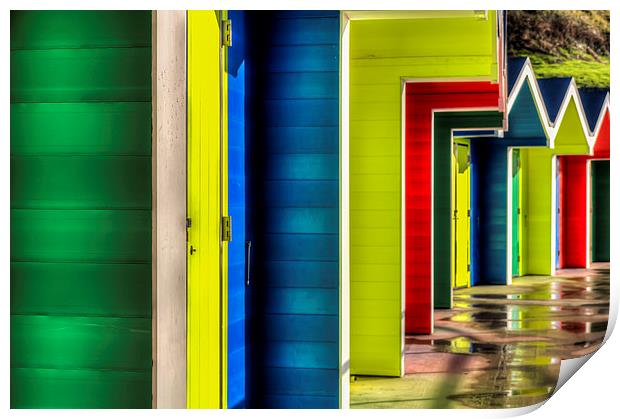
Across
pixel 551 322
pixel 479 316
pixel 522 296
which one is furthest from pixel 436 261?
pixel 522 296

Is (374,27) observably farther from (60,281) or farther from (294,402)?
(60,281)

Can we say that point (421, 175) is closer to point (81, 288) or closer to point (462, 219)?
point (462, 219)

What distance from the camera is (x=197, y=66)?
4859mm

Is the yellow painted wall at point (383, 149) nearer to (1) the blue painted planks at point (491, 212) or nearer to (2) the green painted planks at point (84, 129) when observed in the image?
(2) the green painted planks at point (84, 129)

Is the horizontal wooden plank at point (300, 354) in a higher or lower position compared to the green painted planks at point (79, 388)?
lower

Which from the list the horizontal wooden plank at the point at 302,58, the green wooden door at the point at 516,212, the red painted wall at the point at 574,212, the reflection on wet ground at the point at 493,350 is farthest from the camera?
the red painted wall at the point at 574,212

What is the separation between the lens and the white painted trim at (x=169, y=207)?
3.71 metres

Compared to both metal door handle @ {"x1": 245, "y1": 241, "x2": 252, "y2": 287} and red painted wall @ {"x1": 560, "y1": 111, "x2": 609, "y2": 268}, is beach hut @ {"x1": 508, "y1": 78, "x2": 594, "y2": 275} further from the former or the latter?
metal door handle @ {"x1": 245, "y1": 241, "x2": 252, "y2": 287}

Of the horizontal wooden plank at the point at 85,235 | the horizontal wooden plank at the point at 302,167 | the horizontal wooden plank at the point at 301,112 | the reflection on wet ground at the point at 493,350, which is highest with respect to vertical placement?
the horizontal wooden plank at the point at 301,112

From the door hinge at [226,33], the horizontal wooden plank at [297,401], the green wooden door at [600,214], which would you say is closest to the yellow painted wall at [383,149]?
the horizontal wooden plank at [297,401]

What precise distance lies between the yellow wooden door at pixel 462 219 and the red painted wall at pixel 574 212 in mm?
6527

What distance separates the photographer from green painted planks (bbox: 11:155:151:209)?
3.73 metres

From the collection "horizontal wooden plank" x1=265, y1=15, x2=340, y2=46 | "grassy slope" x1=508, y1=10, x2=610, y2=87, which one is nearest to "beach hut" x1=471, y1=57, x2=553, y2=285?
"horizontal wooden plank" x1=265, y1=15, x2=340, y2=46
